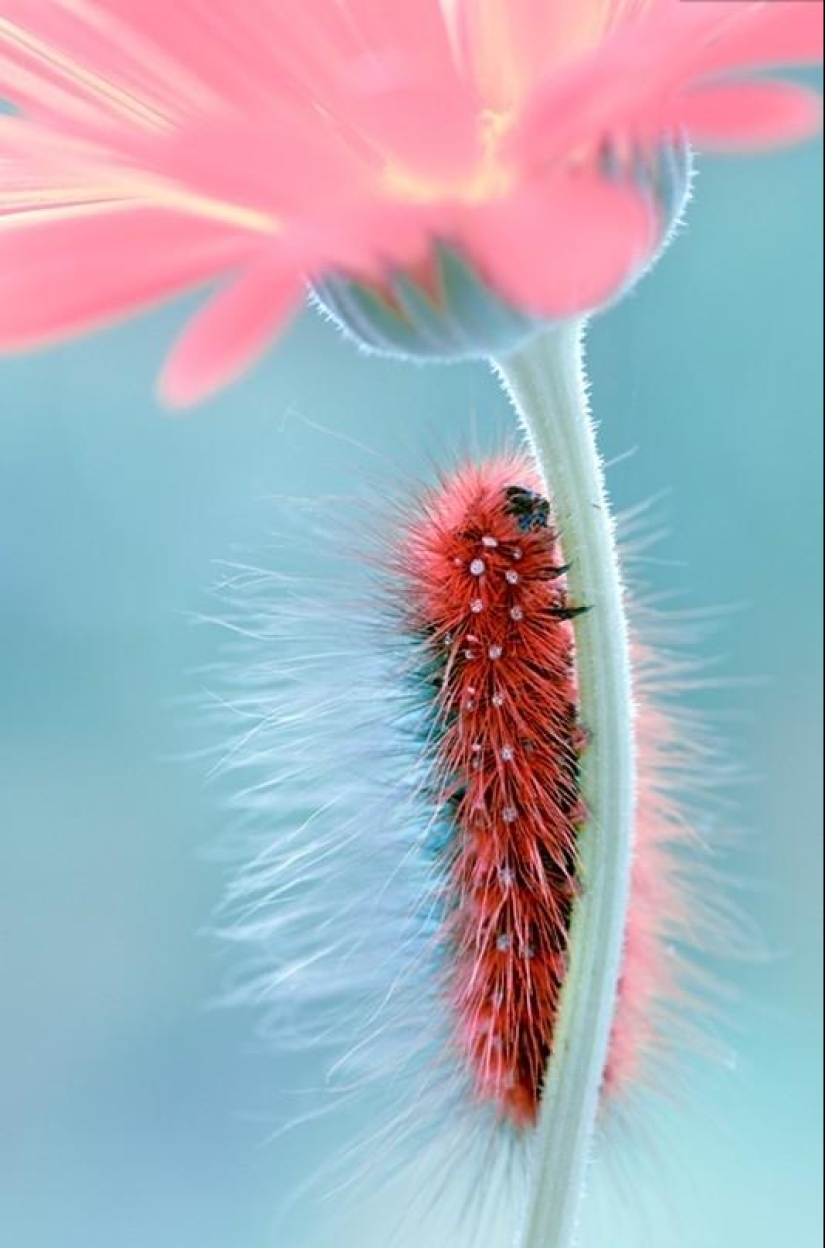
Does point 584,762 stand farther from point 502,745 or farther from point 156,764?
point 156,764

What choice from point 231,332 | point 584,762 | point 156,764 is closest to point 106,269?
point 231,332

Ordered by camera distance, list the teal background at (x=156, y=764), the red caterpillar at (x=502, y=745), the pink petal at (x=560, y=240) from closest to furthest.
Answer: the pink petal at (x=560, y=240) < the red caterpillar at (x=502, y=745) < the teal background at (x=156, y=764)

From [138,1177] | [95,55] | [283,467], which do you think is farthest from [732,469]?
[95,55]

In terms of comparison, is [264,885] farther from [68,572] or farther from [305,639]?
[68,572]

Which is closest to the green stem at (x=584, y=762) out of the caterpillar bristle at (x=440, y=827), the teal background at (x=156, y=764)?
the caterpillar bristle at (x=440, y=827)

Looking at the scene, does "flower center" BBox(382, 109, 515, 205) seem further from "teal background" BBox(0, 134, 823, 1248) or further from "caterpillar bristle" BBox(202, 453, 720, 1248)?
"teal background" BBox(0, 134, 823, 1248)

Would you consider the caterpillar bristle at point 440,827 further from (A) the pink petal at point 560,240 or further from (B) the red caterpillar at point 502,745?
(A) the pink petal at point 560,240

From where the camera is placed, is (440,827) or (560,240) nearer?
(560,240)
